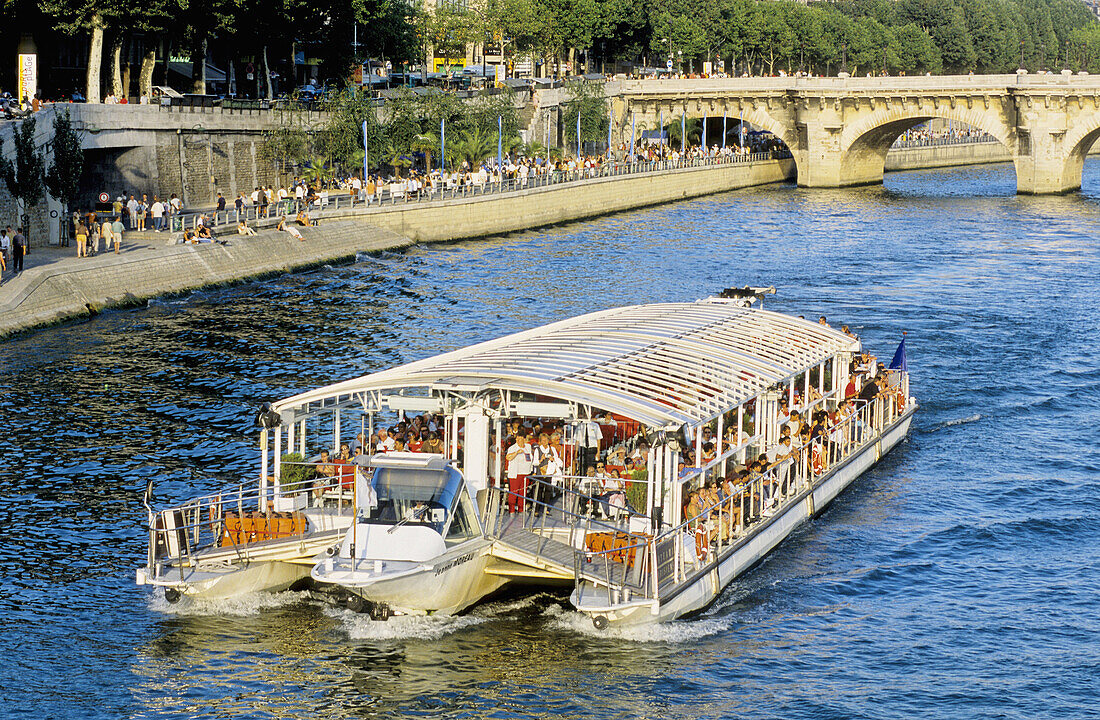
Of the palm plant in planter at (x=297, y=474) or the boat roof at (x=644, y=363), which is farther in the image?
the palm plant in planter at (x=297, y=474)

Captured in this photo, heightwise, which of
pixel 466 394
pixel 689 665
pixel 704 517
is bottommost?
pixel 689 665

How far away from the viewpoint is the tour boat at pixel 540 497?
27.3m

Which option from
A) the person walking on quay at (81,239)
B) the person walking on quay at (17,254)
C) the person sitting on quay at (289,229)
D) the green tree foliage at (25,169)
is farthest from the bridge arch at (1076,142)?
the person walking on quay at (17,254)

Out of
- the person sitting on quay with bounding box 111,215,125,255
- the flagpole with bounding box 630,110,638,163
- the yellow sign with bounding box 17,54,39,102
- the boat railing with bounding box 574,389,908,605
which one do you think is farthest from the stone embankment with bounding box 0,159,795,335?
the boat railing with bounding box 574,389,908,605

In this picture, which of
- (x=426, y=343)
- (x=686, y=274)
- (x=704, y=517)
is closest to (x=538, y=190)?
(x=686, y=274)

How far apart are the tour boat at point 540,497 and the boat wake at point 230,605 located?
0.90ft

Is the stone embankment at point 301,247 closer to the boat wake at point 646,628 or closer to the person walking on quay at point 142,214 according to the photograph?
the person walking on quay at point 142,214

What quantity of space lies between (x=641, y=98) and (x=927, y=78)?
28.5 metres

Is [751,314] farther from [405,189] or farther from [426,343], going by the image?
[405,189]

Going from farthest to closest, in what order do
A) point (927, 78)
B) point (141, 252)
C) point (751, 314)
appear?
point (927, 78) → point (141, 252) → point (751, 314)

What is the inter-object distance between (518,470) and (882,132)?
4228 inches

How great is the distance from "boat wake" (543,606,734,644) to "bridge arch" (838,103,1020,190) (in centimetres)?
9895

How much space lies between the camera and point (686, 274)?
254 feet

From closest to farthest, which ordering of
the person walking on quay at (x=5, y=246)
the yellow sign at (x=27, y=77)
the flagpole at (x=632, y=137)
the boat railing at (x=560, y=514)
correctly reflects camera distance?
the boat railing at (x=560, y=514)
the person walking on quay at (x=5, y=246)
the yellow sign at (x=27, y=77)
the flagpole at (x=632, y=137)
